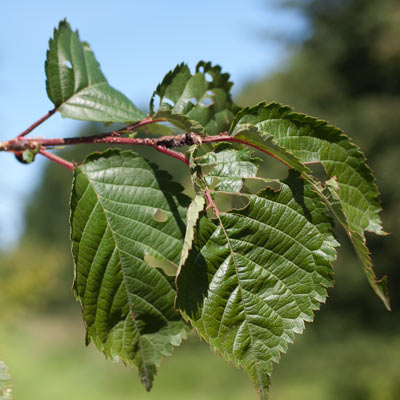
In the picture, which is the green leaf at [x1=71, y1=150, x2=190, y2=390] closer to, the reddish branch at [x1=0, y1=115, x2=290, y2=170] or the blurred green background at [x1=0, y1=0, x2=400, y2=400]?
the reddish branch at [x1=0, y1=115, x2=290, y2=170]

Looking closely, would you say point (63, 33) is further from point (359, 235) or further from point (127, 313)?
point (359, 235)

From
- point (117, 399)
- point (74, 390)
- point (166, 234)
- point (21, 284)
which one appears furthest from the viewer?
point (74, 390)

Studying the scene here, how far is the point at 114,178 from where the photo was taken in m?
1.14

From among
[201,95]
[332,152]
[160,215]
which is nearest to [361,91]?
[201,95]

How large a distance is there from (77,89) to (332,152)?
0.76 meters

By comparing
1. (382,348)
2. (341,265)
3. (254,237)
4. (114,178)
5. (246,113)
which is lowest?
(382,348)

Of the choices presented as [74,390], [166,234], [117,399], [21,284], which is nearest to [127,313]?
[166,234]

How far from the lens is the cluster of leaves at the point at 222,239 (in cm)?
100

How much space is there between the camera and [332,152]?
1113 millimetres

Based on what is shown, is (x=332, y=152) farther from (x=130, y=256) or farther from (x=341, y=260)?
(x=341, y=260)

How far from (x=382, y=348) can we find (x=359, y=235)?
56.4ft

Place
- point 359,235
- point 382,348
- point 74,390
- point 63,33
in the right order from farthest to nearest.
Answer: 1. point 74,390
2. point 382,348
3. point 63,33
4. point 359,235

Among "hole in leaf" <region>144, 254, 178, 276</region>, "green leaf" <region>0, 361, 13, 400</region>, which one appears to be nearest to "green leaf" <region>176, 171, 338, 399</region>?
"hole in leaf" <region>144, 254, 178, 276</region>

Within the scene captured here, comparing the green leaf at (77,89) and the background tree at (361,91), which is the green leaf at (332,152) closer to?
the green leaf at (77,89)
